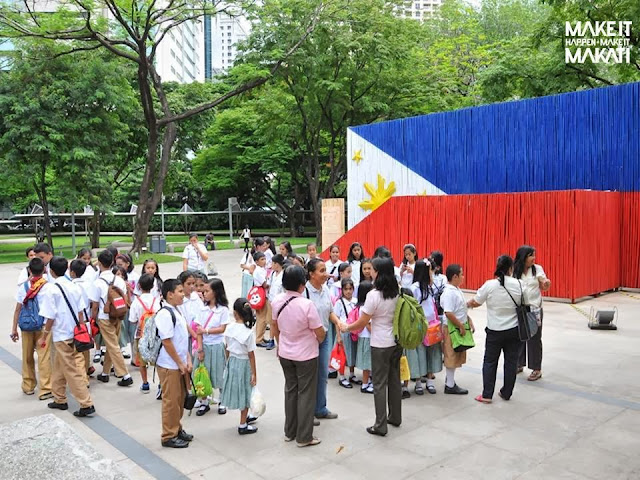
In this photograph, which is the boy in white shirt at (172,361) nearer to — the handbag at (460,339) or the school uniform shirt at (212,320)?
the school uniform shirt at (212,320)

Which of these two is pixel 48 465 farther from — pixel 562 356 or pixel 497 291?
pixel 562 356

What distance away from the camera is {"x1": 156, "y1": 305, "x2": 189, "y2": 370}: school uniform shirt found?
4770mm

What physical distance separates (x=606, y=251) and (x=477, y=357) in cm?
714

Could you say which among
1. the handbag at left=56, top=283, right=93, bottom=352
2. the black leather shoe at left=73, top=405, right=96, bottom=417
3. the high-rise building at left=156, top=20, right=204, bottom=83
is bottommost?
the black leather shoe at left=73, top=405, right=96, bottom=417

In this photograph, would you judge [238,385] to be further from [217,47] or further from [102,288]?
[217,47]

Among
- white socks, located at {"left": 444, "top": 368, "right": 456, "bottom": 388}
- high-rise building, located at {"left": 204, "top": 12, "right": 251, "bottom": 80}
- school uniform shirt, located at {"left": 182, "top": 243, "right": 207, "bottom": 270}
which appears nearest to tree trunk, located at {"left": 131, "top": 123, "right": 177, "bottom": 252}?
school uniform shirt, located at {"left": 182, "top": 243, "right": 207, "bottom": 270}

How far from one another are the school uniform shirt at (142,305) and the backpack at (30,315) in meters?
0.99

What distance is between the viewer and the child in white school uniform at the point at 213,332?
18.6 feet

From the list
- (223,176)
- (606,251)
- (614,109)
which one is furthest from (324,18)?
(223,176)

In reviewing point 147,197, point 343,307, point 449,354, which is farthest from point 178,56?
point 449,354

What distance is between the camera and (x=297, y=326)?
4.90 metres

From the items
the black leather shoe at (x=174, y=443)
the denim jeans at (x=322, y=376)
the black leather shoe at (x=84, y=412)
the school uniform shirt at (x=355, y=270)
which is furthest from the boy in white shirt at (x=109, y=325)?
the school uniform shirt at (x=355, y=270)

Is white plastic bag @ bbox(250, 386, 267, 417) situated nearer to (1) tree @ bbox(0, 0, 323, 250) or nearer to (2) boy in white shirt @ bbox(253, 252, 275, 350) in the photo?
(2) boy in white shirt @ bbox(253, 252, 275, 350)

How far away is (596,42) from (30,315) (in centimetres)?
1839
